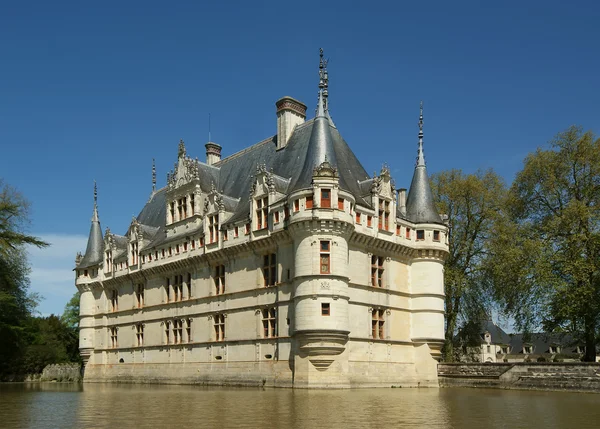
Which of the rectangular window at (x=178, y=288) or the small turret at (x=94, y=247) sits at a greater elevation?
the small turret at (x=94, y=247)

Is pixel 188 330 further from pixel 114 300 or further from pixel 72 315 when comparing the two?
pixel 72 315

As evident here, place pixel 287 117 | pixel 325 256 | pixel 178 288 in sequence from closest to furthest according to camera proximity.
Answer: pixel 325 256 < pixel 287 117 < pixel 178 288

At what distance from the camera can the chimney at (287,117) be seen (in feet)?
112

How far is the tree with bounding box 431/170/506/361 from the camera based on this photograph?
3741 cm

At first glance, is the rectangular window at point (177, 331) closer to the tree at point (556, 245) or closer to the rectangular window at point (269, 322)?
the rectangular window at point (269, 322)

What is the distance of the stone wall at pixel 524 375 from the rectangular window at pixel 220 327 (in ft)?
35.9

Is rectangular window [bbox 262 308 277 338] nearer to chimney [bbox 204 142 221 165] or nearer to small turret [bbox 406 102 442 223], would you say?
small turret [bbox 406 102 442 223]

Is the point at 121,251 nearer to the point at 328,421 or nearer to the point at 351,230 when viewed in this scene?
the point at 351,230

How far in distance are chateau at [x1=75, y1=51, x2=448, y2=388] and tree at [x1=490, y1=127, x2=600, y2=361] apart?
4097mm

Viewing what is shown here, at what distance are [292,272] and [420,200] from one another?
332 inches

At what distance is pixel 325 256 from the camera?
2698cm

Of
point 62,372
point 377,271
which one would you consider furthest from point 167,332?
point 62,372

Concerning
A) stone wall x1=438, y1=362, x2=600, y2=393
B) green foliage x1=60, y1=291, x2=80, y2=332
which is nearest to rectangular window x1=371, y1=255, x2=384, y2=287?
stone wall x1=438, y1=362, x2=600, y2=393

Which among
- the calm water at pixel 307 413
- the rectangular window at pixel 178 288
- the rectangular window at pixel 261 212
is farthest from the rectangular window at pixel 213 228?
the calm water at pixel 307 413
